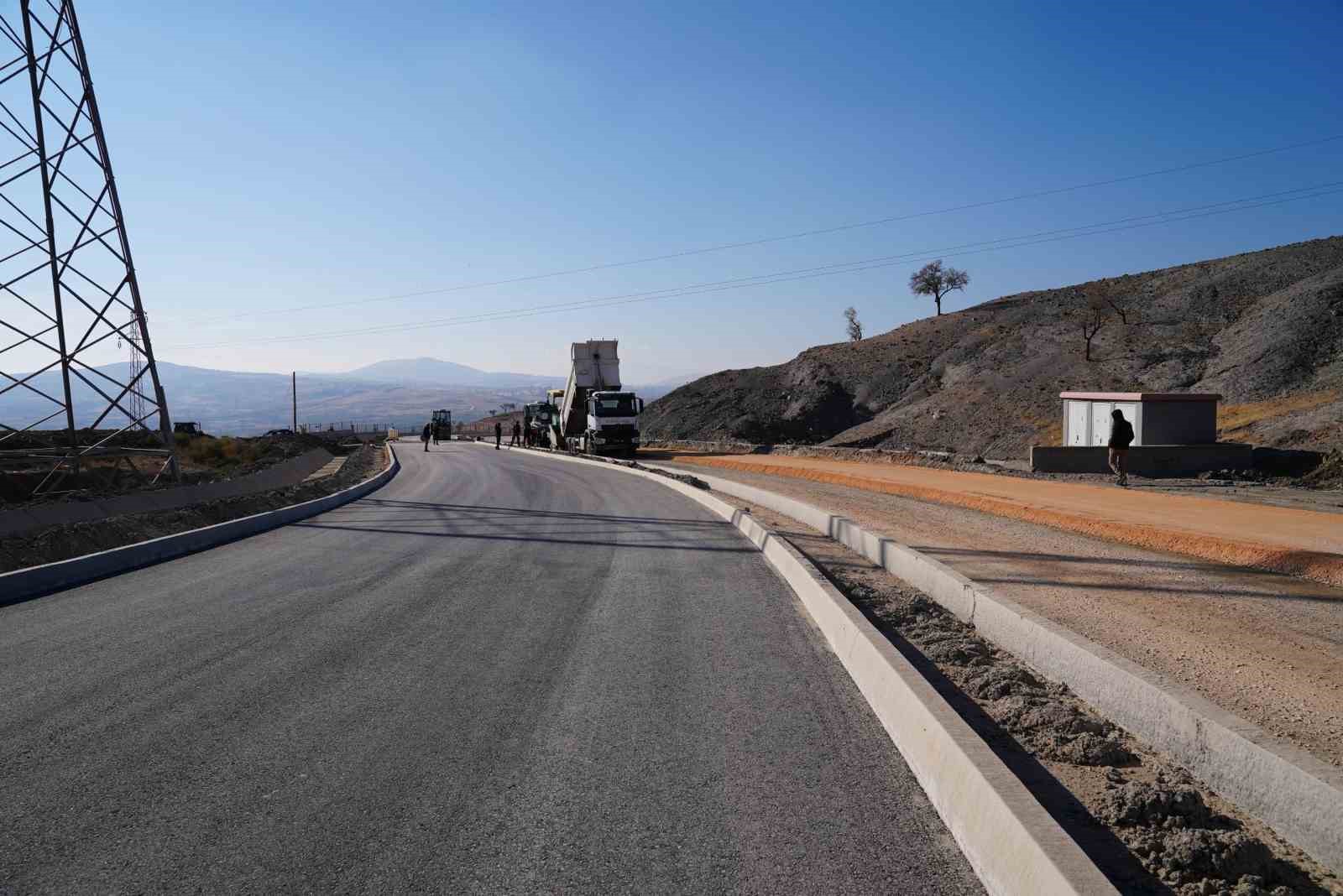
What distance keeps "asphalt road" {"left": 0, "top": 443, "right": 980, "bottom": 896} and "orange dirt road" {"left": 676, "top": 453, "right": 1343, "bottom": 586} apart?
649 centimetres

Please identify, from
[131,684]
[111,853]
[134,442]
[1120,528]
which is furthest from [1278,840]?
[134,442]

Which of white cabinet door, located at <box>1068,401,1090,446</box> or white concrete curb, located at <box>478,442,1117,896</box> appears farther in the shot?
white cabinet door, located at <box>1068,401,1090,446</box>

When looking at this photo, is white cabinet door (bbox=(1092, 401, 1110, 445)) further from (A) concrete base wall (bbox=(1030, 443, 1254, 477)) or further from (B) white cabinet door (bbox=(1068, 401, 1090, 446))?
(A) concrete base wall (bbox=(1030, 443, 1254, 477))

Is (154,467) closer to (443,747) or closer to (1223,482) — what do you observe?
(443,747)

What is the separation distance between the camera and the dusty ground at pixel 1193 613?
19.0 ft

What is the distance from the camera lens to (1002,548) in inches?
521

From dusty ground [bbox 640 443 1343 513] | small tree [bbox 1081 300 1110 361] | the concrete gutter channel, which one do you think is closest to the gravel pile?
the concrete gutter channel

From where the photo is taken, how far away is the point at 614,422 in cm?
4559

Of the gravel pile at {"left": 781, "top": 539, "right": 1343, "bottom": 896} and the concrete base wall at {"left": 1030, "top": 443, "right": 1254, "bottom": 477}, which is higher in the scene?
the concrete base wall at {"left": 1030, "top": 443, "right": 1254, "bottom": 477}

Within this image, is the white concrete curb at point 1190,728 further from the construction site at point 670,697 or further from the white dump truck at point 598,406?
the white dump truck at point 598,406

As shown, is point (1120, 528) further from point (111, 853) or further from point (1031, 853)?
point (111, 853)

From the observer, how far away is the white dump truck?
4559 centimetres

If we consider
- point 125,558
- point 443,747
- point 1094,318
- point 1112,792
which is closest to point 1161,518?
point 1112,792

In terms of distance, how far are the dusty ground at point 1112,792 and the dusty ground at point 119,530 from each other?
1169 centimetres
